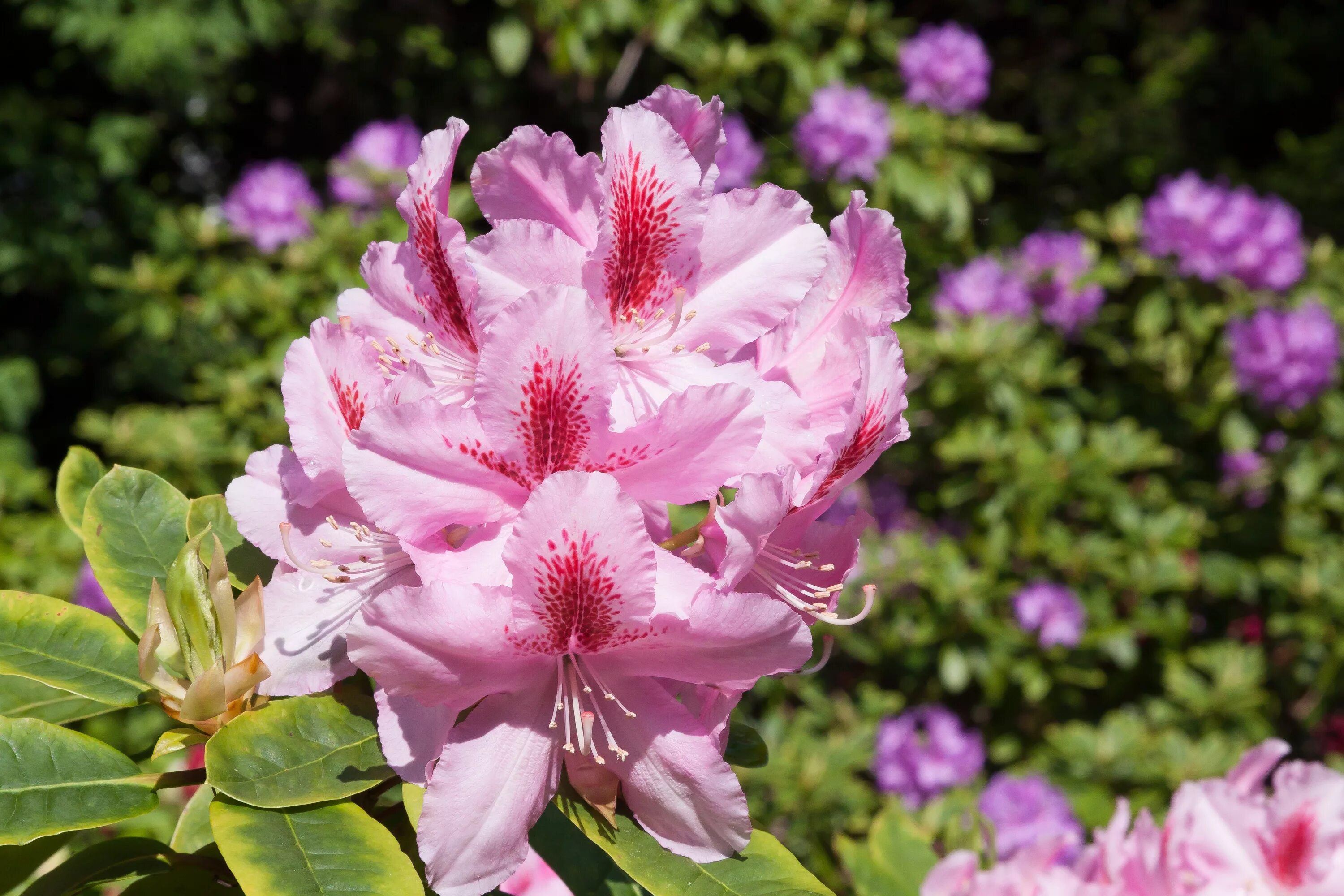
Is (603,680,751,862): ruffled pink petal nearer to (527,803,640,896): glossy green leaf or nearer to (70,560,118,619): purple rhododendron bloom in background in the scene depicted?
(527,803,640,896): glossy green leaf

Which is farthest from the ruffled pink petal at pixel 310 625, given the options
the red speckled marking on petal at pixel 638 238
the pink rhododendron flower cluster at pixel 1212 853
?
the pink rhododendron flower cluster at pixel 1212 853

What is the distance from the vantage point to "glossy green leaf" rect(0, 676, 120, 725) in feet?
2.43

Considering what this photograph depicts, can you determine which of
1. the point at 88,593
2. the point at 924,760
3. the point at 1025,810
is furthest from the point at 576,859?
the point at 924,760

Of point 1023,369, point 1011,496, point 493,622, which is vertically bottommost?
point 1011,496

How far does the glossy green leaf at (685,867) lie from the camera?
57 centimetres

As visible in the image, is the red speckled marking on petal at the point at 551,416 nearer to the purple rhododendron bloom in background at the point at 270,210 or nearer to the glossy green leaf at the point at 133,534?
the glossy green leaf at the point at 133,534

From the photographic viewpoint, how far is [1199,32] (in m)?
4.73

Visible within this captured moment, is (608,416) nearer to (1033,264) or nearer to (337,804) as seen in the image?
(337,804)

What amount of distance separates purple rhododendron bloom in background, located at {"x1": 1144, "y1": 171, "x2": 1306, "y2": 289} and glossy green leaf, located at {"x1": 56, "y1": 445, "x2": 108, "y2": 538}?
270 centimetres

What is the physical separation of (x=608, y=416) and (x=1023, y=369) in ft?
7.63

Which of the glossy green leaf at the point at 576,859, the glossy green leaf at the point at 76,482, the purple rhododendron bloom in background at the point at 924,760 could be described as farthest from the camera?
the purple rhododendron bloom in background at the point at 924,760

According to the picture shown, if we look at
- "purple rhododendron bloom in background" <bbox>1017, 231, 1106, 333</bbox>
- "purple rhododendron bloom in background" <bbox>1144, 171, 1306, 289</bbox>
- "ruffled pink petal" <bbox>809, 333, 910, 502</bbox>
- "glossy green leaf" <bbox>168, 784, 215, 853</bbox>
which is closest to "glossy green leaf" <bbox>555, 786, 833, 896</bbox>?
"ruffled pink petal" <bbox>809, 333, 910, 502</bbox>

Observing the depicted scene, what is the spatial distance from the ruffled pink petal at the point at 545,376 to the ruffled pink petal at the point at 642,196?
76mm

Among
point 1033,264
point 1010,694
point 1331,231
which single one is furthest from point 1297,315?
point 1331,231
